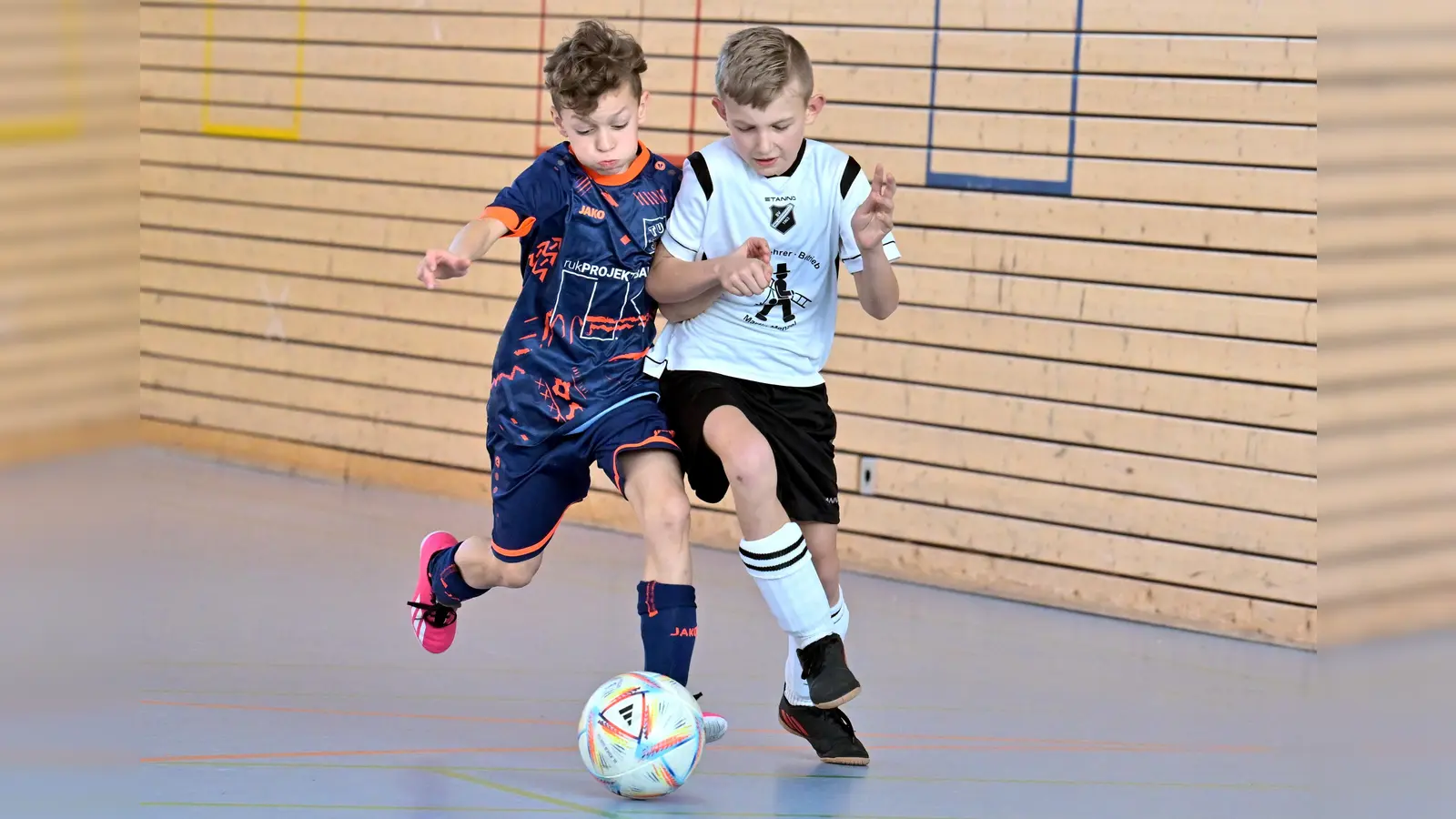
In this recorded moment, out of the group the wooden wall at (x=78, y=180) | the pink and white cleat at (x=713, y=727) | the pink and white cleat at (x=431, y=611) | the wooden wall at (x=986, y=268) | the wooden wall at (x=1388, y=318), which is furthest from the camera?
the wooden wall at (x=986, y=268)

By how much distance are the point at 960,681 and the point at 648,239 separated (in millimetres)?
1771

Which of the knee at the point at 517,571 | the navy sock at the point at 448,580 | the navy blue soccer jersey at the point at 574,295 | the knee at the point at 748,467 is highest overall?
the navy blue soccer jersey at the point at 574,295

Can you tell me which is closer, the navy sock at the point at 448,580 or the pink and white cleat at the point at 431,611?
the navy sock at the point at 448,580

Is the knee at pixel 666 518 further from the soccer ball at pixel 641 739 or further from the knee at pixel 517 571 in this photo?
the knee at pixel 517 571

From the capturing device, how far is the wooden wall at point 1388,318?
5.25 metres

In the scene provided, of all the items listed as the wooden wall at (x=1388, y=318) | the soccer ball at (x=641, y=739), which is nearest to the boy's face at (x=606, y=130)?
the soccer ball at (x=641, y=739)

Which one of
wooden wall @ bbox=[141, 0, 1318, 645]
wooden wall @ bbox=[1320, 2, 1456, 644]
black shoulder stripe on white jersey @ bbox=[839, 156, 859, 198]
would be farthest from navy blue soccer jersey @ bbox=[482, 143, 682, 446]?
wooden wall @ bbox=[1320, 2, 1456, 644]

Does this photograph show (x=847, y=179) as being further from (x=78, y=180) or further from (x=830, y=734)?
(x=78, y=180)

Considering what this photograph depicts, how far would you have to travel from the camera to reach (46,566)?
14.1 feet

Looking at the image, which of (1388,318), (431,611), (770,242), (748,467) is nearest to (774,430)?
(748,467)

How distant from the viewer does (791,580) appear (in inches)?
143

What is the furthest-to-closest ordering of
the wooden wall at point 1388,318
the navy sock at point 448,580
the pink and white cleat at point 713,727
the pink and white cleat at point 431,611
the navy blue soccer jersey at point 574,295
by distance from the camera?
the wooden wall at point 1388,318
the pink and white cleat at point 431,611
the navy sock at point 448,580
the pink and white cleat at point 713,727
the navy blue soccer jersey at point 574,295

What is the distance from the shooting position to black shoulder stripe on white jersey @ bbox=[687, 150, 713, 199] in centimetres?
381

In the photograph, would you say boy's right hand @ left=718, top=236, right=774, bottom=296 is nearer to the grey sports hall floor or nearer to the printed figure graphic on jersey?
the printed figure graphic on jersey
